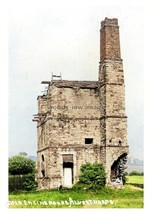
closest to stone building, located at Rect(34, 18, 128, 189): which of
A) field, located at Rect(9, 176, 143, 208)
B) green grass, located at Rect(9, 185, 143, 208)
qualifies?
green grass, located at Rect(9, 185, 143, 208)

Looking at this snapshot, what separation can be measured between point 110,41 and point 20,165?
11.7 meters

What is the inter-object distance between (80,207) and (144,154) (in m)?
3.42

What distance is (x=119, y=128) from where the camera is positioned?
27.0m

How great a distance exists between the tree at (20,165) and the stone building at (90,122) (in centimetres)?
421

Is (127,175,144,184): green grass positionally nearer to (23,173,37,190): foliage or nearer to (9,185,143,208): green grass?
(9,185,143,208): green grass

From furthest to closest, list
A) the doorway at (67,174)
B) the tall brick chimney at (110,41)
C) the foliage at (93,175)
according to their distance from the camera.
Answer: the doorway at (67,174)
the tall brick chimney at (110,41)
the foliage at (93,175)

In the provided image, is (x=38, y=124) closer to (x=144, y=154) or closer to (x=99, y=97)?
(x=99, y=97)

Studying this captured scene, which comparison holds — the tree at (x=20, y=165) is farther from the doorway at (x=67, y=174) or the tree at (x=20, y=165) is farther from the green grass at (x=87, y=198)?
the green grass at (x=87, y=198)

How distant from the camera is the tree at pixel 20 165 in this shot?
32241 mm

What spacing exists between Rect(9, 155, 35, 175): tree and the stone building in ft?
13.8

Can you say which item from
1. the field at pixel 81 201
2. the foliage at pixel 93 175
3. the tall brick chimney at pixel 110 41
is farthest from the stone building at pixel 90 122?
Answer: the field at pixel 81 201

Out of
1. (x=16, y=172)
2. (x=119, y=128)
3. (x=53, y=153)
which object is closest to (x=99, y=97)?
(x=119, y=128)

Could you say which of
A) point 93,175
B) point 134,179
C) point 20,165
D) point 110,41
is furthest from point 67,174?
point 110,41

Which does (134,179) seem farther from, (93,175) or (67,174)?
(67,174)
